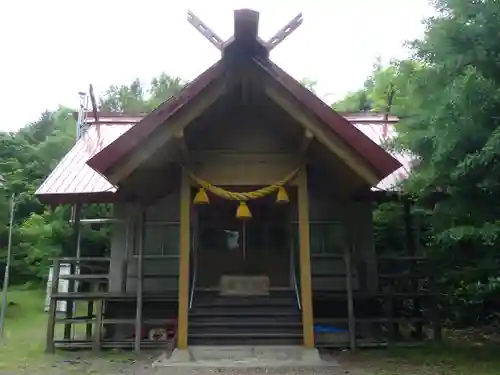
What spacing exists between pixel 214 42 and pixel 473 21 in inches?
125

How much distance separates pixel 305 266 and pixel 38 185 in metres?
20.0

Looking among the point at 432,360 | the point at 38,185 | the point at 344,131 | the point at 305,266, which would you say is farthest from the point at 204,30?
the point at 38,185

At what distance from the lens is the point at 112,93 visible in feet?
115

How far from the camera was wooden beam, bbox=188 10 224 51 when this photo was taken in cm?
698

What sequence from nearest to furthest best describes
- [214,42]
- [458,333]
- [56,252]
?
[214,42] < [458,333] < [56,252]

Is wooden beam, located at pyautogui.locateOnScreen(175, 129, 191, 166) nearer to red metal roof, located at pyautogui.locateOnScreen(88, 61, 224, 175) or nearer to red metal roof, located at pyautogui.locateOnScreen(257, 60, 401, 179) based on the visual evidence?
red metal roof, located at pyautogui.locateOnScreen(88, 61, 224, 175)

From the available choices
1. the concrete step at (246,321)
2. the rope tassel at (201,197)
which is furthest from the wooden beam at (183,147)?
the concrete step at (246,321)

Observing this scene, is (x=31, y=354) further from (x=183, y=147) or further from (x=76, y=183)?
(x=183, y=147)

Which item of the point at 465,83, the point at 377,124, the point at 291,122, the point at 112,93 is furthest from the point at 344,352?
the point at 112,93

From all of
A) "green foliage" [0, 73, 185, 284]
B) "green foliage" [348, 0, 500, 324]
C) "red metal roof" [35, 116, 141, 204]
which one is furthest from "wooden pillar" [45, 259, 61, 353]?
"green foliage" [0, 73, 185, 284]

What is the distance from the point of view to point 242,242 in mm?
10422

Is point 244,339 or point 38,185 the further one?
point 38,185

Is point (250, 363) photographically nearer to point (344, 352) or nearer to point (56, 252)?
point (344, 352)

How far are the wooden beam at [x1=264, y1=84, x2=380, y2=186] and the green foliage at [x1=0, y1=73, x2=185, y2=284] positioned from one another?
10.2m
